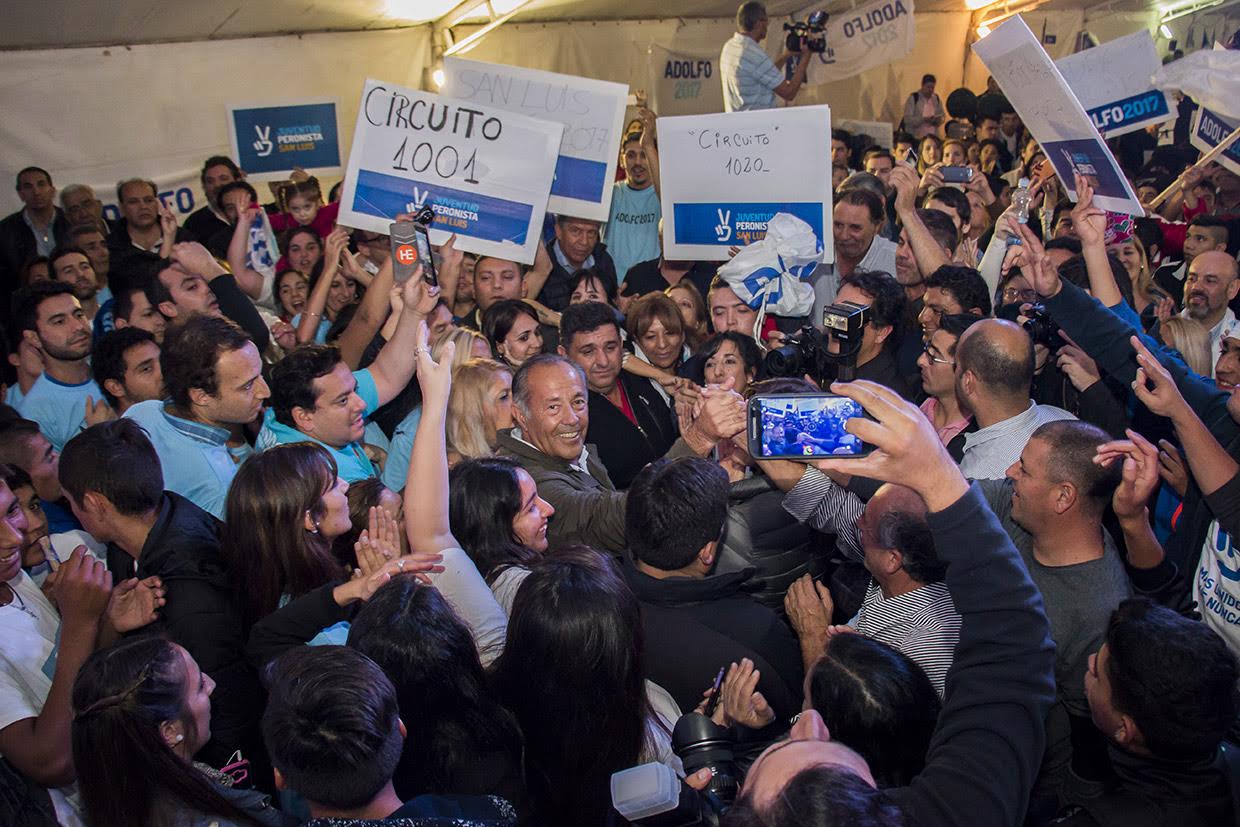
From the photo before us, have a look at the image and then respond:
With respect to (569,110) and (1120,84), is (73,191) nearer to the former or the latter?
(569,110)

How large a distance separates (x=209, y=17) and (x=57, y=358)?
4229mm

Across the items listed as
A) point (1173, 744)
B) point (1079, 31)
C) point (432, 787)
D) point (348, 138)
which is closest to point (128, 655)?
point (432, 787)

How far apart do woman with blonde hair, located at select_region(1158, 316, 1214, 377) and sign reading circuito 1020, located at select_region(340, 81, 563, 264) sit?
3.23m

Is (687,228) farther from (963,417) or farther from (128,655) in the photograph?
(128,655)

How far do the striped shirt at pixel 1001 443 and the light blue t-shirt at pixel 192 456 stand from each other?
2.63 metres

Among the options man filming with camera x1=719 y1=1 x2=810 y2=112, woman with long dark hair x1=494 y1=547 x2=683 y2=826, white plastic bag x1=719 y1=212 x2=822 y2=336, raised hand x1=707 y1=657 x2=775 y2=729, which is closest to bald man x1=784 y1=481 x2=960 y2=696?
raised hand x1=707 y1=657 x2=775 y2=729

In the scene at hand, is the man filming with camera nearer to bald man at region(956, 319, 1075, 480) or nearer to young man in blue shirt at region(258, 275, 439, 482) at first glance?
bald man at region(956, 319, 1075, 480)

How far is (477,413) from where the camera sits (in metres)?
4.11

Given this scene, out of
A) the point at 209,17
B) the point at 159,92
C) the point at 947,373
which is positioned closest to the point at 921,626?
the point at 947,373

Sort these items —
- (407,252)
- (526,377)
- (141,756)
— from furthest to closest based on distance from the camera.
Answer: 1. (407,252)
2. (526,377)
3. (141,756)

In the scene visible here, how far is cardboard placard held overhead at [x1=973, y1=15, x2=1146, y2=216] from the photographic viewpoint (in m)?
4.44

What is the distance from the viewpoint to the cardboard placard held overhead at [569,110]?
599cm

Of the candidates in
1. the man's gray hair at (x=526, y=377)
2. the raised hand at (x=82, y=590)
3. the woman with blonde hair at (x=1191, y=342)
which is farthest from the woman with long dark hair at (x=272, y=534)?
the woman with blonde hair at (x=1191, y=342)

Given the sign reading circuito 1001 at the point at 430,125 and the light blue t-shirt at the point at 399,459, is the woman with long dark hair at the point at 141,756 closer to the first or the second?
the light blue t-shirt at the point at 399,459
